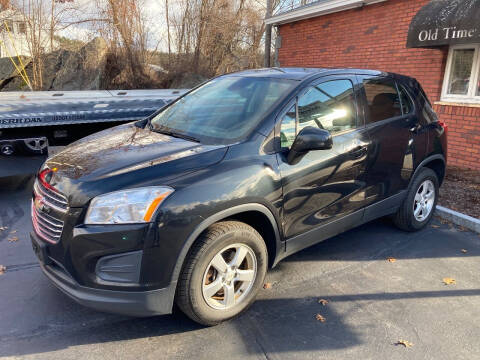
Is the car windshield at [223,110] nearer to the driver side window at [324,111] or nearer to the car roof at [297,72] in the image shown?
the car roof at [297,72]

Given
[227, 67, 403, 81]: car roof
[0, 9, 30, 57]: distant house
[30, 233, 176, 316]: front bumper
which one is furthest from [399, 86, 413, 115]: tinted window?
[0, 9, 30, 57]: distant house

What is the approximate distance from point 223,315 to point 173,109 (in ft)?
6.92

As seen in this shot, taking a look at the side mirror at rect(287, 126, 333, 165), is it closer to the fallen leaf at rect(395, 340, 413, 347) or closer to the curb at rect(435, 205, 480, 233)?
the fallen leaf at rect(395, 340, 413, 347)

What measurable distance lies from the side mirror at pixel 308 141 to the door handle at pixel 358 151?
61 centimetres

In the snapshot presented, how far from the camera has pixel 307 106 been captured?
3.36 meters

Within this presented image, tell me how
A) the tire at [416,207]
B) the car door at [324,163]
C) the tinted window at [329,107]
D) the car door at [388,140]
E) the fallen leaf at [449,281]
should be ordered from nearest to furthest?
the car door at [324,163] → the tinted window at [329,107] → the fallen leaf at [449,281] → the car door at [388,140] → the tire at [416,207]

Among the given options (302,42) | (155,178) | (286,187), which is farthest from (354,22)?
(155,178)

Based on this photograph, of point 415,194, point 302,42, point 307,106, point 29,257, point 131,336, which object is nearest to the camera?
point 131,336

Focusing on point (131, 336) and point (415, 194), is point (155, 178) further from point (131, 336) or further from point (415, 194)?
point (415, 194)

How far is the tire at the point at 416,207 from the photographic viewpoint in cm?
440

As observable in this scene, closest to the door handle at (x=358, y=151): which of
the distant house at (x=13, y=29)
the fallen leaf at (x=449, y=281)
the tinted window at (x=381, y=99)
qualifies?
the tinted window at (x=381, y=99)

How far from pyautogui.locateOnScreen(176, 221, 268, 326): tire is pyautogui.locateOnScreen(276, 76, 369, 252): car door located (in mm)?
366

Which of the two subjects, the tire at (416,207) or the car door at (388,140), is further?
the tire at (416,207)

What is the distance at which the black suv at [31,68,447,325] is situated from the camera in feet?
Answer: 8.09
